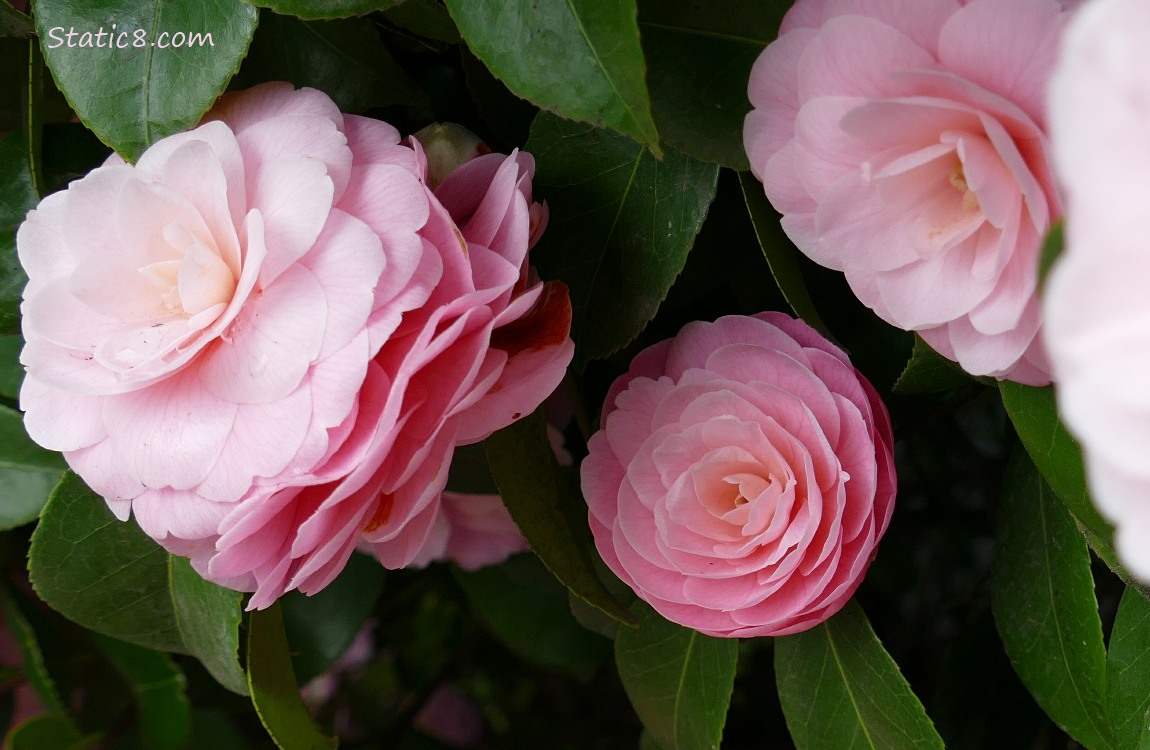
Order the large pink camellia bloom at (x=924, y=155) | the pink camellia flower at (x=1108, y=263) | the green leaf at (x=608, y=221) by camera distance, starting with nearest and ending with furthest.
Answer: the pink camellia flower at (x=1108, y=263)
the large pink camellia bloom at (x=924, y=155)
the green leaf at (x=608, y=221)

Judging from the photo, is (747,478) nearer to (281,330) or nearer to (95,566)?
(281,330)

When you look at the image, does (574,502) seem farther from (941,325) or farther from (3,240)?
(3,240)

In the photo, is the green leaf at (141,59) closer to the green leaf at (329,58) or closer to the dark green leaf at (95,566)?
the green leaf at (329,58)

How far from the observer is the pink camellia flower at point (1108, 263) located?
16 centimetres

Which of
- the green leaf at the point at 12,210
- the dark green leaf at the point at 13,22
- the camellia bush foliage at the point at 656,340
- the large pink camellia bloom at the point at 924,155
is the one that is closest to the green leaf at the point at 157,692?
the camellia bush foliage at the point at 656,340

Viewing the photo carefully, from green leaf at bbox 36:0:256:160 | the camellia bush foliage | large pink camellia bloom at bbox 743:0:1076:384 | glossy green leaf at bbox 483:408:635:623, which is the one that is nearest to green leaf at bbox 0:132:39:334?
the camellia bush foliage

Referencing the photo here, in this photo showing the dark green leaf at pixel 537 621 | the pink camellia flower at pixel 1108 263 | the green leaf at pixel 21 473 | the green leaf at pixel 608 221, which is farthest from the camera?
the dark green leaf at pixel 537 621

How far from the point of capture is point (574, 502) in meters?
0.43

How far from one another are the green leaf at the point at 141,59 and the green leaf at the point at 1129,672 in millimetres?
374

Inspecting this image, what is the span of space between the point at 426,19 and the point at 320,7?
0.24 feet

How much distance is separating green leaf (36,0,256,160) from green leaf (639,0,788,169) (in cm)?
14

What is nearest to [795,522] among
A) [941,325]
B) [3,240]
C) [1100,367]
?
[941,325]

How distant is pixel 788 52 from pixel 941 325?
10 cm

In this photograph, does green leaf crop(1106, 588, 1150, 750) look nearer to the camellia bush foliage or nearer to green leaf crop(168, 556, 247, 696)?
the camellia bush foliage
